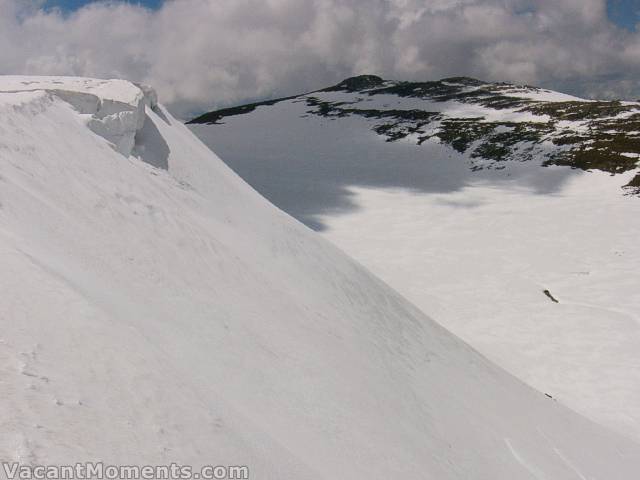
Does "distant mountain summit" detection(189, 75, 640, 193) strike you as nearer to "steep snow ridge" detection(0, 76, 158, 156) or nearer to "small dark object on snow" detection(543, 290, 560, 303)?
"small dark object on snow" detection(543, 290, 560, 303)

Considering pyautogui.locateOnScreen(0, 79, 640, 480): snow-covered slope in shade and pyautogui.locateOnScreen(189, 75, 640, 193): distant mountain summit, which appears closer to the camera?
pyautogui.locateOnScreen(0, 79, 640, 480): snow-covered slope in shade

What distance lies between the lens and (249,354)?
4.91 m

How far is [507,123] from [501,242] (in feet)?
109

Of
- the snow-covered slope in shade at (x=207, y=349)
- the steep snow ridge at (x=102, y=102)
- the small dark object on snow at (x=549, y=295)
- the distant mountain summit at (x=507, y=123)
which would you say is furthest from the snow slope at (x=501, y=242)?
the steep snow ridge at (x=102, y=102)

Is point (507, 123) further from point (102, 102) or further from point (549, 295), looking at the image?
point (102, 102)

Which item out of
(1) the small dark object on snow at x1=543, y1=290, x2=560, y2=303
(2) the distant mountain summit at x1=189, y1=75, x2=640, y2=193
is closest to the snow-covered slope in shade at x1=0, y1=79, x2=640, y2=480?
(1) the small dark object on snow at x1=543, y1=290, x2=560, y2=303

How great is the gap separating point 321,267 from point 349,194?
71.9 feet

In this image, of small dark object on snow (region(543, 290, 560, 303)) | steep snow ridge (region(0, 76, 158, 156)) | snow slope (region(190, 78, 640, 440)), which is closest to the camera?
steep snow ridge (region(0, 76, 158, 156))

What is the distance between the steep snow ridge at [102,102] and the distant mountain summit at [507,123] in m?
29.4

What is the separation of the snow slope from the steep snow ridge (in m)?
10.6

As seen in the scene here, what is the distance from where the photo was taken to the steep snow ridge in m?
9.20

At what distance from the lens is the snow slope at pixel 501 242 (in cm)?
1262

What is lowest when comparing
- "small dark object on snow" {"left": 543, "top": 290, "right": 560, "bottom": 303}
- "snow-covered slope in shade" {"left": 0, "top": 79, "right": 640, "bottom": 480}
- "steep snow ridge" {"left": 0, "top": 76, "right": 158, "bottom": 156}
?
"small dark object on snow" {"left": 543, "top": 290, "right": 560, "bottom": 303}

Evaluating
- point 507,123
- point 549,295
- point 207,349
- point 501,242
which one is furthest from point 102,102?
point 507,123
